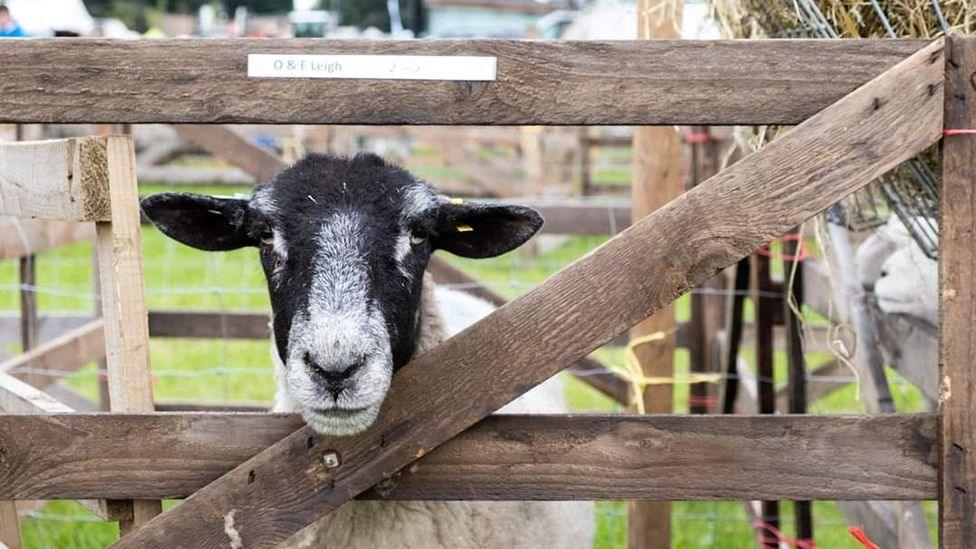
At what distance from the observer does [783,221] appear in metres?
2.29

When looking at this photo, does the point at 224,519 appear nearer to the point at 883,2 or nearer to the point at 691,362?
the point at 883,2

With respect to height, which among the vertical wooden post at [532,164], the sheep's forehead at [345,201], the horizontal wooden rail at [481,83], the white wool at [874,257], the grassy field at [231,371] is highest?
Answer: the vertical wooden post at [532,164]

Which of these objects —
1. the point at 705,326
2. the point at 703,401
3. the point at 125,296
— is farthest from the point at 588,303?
the point at 705,326

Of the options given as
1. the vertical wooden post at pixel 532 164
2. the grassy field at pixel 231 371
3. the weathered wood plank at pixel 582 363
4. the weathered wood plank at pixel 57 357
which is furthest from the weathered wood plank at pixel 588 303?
the vertical wooden post at pixel 532 164

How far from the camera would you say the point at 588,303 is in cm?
233

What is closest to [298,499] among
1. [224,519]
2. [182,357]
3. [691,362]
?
[224,519]

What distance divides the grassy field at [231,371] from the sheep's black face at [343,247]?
58cm

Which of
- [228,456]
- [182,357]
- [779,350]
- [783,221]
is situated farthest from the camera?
[182,357]

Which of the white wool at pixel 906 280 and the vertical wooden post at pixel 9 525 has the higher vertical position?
the white wool at pixel 906 280

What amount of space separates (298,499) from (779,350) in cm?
657

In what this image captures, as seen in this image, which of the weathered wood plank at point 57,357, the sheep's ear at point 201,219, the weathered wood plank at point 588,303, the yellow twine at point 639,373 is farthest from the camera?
the weathered wood plank at point 57,357

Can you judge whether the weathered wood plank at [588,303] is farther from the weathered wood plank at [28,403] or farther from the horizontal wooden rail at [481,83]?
the weathered wood plank at [28,403]

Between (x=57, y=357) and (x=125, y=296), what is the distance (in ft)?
11.6

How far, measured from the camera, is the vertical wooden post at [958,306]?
2.30 m
